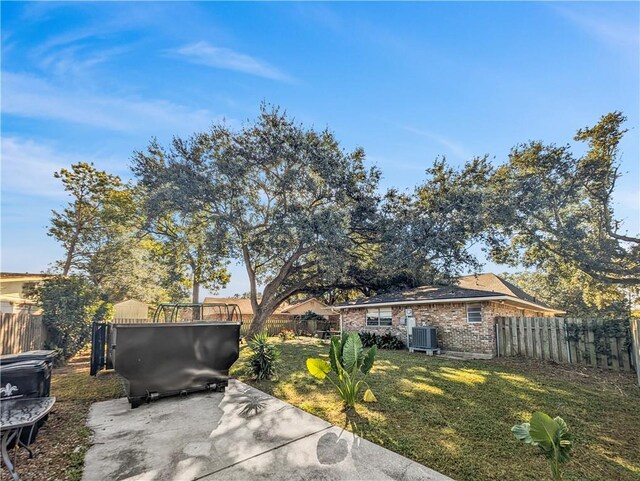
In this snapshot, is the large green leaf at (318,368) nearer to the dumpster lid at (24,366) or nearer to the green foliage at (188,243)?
the dumpster lid at (24,366)

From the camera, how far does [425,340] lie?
42.1ft

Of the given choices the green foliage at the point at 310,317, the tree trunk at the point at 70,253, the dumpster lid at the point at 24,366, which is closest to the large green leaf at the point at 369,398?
the dumpster lid at the point at 24,366

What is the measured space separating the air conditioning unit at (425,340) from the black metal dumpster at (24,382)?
12.3 meters

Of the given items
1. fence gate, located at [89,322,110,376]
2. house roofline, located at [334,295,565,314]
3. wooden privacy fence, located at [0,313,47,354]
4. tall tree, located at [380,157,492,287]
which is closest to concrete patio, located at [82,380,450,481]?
fence gate, located at [89,322,110,376]

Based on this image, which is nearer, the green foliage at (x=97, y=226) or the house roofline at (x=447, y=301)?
the house roofline at (x=447, y=301)

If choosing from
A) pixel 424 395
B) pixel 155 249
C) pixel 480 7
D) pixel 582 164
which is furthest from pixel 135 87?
pixel 582 164

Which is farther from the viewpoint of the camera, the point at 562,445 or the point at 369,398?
the point at 369,398

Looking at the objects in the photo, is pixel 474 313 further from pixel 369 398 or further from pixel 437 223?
pixel 369 398

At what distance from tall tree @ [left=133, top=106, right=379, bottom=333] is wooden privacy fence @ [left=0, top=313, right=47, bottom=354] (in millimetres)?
7677

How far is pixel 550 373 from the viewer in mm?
8391

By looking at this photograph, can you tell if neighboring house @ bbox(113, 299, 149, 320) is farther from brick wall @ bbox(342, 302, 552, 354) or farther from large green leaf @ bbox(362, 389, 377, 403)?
large green leaf @ bbox(362, 389, 377, 403)

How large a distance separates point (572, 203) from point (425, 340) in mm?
11891

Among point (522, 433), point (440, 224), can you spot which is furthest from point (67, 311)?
point (440, 224)

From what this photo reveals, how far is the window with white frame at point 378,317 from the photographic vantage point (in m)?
15.7
